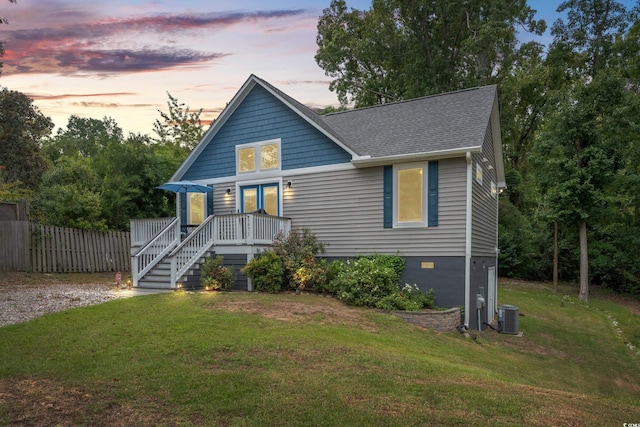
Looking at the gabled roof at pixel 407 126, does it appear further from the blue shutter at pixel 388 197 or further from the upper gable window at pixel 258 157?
the upper gable window at pixel 258 157

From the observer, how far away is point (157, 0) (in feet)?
46.3

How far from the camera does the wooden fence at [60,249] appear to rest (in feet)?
48.6

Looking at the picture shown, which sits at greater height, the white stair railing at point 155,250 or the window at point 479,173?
the window at point 479,173

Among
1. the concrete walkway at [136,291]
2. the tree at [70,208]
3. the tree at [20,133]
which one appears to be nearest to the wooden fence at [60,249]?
the tree at [70,208]

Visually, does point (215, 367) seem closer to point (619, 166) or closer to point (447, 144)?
point (447, 144)

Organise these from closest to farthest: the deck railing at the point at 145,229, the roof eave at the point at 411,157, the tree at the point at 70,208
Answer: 1. the roof eave at the point at 411,157
2. the deck railing at the point at 145,229
3. the tree at the point at 70,208

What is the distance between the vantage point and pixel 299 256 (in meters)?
12.4

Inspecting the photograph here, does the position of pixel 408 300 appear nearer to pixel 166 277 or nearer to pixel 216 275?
pixel 216 275

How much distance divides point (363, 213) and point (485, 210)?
14.0 feet

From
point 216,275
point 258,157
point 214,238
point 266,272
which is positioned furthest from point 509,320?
point 258,157

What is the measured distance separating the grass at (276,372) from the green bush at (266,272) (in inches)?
55.8

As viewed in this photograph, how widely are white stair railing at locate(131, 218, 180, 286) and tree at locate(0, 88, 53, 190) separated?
6.76 metres

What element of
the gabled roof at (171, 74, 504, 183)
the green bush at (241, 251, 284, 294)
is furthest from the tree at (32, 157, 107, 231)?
the green bush at (241, 251, 284, 294)

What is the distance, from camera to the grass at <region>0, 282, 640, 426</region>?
418cm
